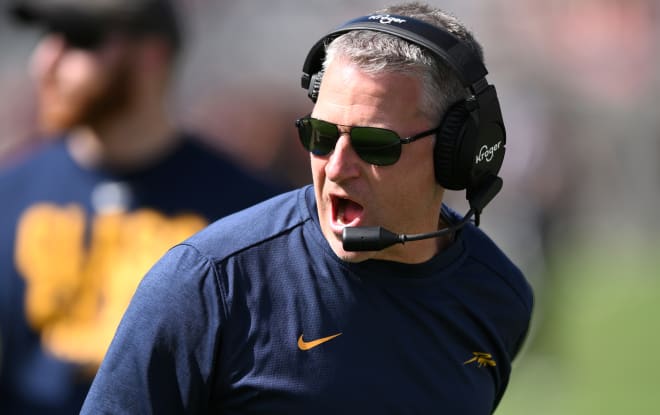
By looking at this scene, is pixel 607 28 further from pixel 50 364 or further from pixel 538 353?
pixel 50 364

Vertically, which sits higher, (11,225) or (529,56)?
(11,225)

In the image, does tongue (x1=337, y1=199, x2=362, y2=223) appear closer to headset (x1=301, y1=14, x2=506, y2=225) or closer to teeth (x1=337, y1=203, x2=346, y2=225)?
teeth (x1=337, y1=203, x2=346, y2=225)

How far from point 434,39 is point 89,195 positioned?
237cm

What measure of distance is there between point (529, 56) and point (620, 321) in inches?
132

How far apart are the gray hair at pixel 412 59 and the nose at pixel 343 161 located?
16cm

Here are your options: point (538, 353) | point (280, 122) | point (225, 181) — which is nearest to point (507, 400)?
point (538, 353)

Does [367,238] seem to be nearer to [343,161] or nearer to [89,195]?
[343,161]

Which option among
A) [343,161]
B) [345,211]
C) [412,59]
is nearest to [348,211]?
[345,211]

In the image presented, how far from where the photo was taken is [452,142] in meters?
2.59

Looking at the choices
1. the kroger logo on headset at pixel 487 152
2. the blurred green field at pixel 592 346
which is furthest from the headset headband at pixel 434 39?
the blurred green field at pixel 592 346

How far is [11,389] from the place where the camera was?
165 inches

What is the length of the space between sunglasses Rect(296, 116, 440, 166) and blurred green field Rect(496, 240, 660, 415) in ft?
19.6

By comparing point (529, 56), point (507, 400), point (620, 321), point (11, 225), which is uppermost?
point (11, 225)

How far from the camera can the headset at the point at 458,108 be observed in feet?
8.31
